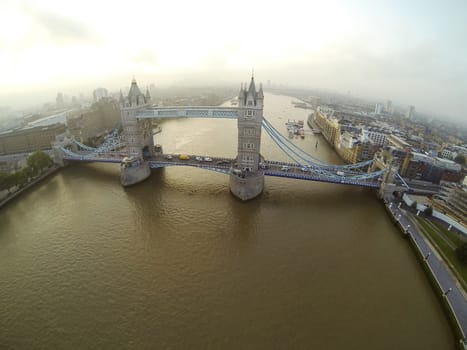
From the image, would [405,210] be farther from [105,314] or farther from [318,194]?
[105,314]

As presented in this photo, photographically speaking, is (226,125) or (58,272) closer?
(58,272)

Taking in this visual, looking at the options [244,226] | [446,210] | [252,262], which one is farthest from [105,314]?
[446,210]

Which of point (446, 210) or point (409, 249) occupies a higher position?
point (446, 210)

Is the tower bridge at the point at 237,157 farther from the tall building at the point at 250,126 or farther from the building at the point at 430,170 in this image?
the building at the point at 430,170

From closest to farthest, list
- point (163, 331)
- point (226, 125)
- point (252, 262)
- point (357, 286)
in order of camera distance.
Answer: point (163, 331) < point (357, 286) < point (252, 262) < point (226, 125)

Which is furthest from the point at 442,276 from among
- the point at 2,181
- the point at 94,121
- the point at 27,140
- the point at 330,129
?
the point at 94,121

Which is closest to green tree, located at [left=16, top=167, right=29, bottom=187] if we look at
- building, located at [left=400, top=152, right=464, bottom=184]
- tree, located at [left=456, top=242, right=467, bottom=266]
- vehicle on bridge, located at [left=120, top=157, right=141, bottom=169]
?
vehicle on bridge, located at [left=120, top=157, right=141, bottom=169]

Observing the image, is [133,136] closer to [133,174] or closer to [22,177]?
[133,174]
